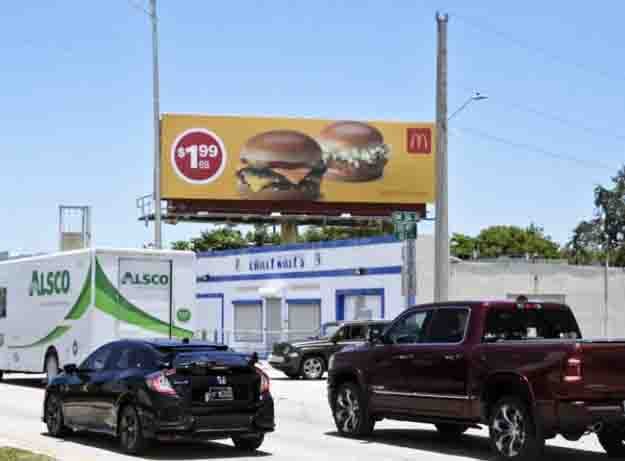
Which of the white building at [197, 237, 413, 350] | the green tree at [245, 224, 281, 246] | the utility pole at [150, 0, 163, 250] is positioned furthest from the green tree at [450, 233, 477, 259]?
the utility pole at [150, 0, 163, 250]

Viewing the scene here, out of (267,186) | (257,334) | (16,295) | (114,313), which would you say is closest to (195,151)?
(267,186)

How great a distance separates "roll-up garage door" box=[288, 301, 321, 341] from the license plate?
101 feet

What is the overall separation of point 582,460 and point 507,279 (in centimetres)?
2815

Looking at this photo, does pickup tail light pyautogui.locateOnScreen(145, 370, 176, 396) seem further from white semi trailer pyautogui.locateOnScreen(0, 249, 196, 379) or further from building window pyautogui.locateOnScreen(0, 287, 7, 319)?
building window pyautogui.locateOnScreen(0, 287, 7, 319)

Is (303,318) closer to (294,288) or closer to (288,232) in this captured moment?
(294,288)

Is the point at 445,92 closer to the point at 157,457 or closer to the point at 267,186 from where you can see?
the point at 157,457

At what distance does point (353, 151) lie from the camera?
63.5 metres

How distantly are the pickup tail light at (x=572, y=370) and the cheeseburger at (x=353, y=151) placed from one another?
162 ft

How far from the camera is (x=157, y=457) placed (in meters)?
15.6

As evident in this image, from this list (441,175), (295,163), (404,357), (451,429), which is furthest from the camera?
(295,163)

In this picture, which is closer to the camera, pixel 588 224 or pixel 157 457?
pixel 157 457

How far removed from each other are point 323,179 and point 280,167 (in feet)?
7.70

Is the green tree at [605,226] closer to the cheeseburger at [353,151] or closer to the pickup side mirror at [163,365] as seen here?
the cheeseburger at [353,151]

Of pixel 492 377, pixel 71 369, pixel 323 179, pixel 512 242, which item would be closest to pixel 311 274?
pixel 323 179
